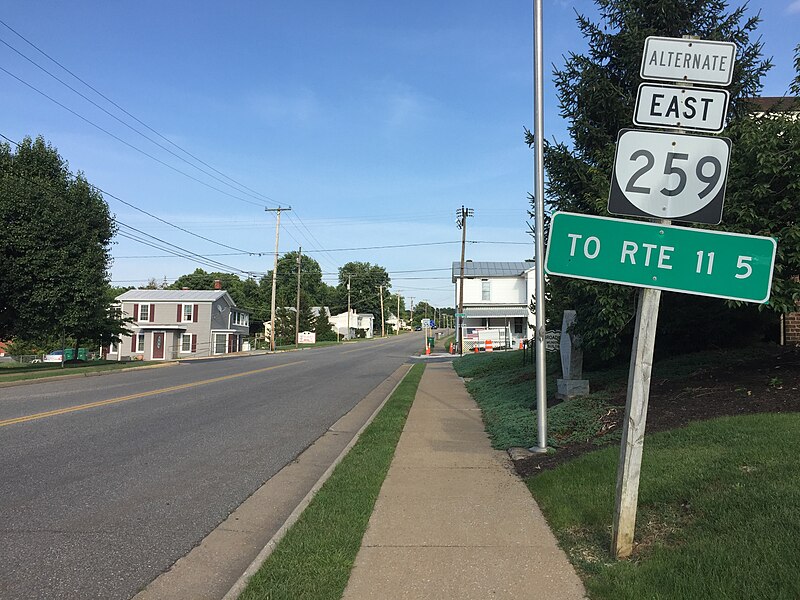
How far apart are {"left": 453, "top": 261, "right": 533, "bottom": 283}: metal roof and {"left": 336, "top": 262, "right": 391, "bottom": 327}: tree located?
78.7 m

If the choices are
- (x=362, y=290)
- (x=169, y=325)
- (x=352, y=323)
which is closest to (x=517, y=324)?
(x=169, y=325)

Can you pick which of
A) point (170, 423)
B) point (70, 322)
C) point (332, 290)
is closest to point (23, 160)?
point (70, 322)

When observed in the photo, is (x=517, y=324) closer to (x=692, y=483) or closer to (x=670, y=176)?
(x=692, y=483)

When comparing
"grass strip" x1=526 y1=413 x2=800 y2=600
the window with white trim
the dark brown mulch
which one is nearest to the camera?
"grass strip" x1=526 y1=413 x2=800 y2=600

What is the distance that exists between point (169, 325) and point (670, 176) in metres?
54.4

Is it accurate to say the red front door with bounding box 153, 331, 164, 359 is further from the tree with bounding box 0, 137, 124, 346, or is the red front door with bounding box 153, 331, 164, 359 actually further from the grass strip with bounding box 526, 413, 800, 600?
the grass strip with bounding box 526, 413, 800, 600

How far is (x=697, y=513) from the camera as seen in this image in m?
4.29

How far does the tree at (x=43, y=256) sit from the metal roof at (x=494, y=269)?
28768 mm

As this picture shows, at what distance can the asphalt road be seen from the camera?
436cm

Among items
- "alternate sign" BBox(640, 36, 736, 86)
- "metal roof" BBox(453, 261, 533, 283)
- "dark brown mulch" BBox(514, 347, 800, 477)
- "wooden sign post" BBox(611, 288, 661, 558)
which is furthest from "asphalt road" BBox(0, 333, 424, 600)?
"metal roof" BBox(453, 261, 533, 283)

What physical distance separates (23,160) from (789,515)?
108ft

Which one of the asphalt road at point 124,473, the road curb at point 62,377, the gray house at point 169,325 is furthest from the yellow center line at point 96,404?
the gray house at point 169,325

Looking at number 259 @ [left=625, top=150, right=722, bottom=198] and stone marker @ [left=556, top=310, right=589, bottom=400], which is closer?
number 259 @ [left=625, top=150, right=722, bottom=198]

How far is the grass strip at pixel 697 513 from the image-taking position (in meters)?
3.39
